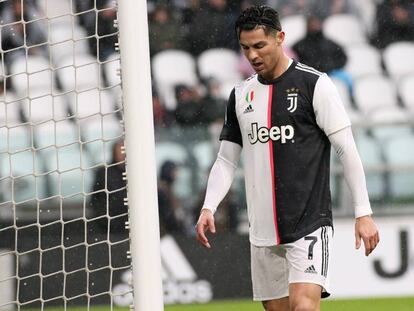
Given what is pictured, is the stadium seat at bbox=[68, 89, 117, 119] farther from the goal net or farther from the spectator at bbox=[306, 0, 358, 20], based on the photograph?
the spectator at bbox=[306, 0, 358, 20]

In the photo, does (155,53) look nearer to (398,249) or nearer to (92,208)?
(92,208)

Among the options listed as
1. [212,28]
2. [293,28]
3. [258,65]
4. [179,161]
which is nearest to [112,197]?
[179,161]

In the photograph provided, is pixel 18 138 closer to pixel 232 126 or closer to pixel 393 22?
pixel 393 22

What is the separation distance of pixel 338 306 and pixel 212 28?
3.07 metres

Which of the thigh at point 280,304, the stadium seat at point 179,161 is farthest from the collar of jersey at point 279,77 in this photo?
the stadium seat at point 179,161

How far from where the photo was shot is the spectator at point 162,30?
10211mm

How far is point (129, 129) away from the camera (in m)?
3.99

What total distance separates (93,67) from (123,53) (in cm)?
582

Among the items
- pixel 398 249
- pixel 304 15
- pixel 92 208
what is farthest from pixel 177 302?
pixel 304 15

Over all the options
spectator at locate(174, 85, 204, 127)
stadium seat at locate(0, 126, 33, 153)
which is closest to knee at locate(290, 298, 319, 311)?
stadium seat at locate(0, 126, 33, 153)

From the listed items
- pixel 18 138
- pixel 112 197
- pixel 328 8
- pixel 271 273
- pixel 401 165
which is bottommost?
pixel 271 273

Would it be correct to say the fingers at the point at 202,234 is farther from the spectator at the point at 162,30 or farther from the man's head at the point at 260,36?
the spectator at the point at 162,30

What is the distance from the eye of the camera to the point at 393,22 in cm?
1073

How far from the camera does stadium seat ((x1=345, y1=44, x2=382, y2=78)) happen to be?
34.9 ft
